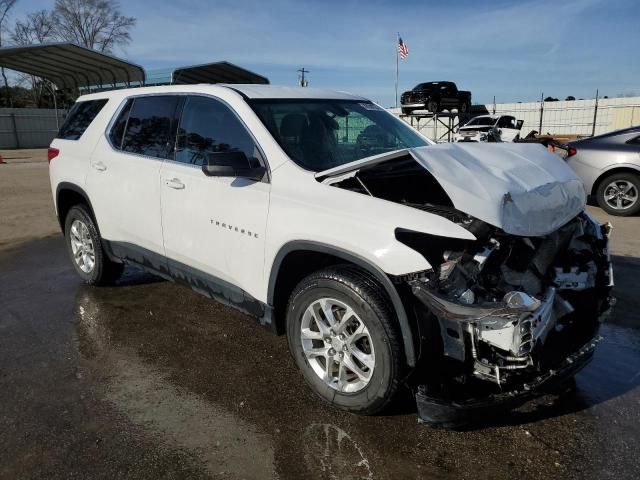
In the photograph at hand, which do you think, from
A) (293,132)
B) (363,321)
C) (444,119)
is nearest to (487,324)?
(363,321)

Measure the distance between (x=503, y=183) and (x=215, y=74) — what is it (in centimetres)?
1007

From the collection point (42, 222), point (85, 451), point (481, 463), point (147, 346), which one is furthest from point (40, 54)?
point (481, 463)

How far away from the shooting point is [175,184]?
386cm

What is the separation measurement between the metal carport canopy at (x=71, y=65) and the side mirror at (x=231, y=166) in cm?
1127

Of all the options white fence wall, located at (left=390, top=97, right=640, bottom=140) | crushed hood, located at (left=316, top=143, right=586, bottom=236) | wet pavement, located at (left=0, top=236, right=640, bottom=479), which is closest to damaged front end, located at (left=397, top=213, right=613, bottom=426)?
crushed hood, located at (left=316, top=143, right=586, bottom=236)

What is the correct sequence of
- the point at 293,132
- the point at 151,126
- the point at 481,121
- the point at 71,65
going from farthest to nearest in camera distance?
1. the point at 481,121
2. the point at 71,65
3. the point at 151,126
4. the point at 293,132

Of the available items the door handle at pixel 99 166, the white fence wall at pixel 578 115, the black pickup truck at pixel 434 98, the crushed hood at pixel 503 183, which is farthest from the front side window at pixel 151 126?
the white fence wall at pixel 578 115

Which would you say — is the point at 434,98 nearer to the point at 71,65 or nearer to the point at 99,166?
the point at 71,65

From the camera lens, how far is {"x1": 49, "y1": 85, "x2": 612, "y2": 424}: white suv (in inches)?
102

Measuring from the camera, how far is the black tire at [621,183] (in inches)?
350

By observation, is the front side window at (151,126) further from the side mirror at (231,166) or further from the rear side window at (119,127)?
the side mirror at (231,166)

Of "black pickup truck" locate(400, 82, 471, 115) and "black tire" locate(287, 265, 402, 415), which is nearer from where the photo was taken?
"black tire" locate(287, 265, 402, 415)

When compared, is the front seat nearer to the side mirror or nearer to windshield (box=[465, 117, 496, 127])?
the side mirror

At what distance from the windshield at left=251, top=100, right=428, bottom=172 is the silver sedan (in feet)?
20.3
